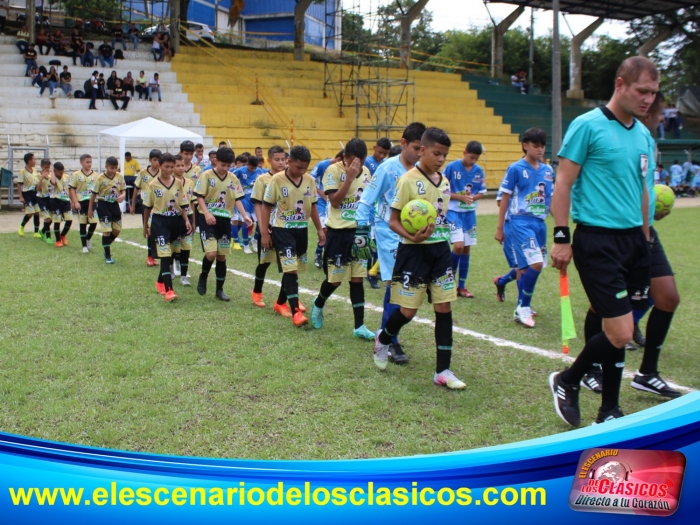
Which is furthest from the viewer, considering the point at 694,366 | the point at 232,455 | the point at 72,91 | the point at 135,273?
the point at 72,91

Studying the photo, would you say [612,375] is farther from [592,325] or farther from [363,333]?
[363,333]

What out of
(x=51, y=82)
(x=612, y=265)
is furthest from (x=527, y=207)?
(x=51, y=82)

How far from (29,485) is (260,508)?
2.09 feet

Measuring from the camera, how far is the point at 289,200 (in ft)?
24.0

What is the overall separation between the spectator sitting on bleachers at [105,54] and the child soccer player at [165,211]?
2015cm

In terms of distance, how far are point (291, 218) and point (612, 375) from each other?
13.6 ft

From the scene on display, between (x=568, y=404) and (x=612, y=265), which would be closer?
A: (x=612, y=265)

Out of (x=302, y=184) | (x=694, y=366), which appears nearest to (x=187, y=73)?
(x=302, y=184)

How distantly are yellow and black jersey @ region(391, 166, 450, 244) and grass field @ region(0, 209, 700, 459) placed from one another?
1217mm

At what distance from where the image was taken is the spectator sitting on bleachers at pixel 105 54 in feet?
87.5

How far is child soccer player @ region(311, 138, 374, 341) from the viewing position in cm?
Answer: 679

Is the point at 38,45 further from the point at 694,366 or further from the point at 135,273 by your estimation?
the point at 694,366

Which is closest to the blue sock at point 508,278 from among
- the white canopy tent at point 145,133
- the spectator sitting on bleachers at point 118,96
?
the white canopy tent at point 145,133

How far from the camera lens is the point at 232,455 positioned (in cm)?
399
